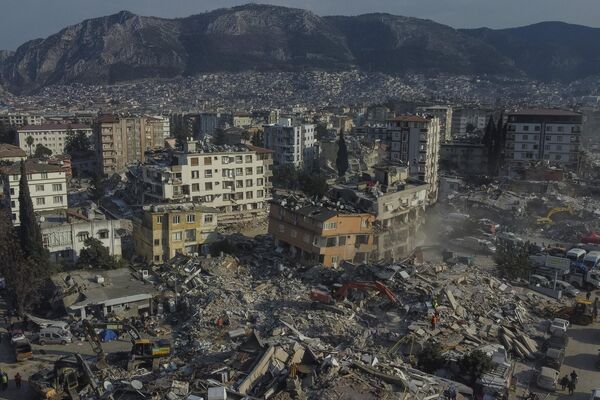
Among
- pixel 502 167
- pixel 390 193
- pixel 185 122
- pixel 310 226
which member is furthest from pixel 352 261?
pixel 185 122

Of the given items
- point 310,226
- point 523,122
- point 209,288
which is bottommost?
point 209,288

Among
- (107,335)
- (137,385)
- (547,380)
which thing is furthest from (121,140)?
(547,380)

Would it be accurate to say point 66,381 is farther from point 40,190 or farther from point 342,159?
point 342,159

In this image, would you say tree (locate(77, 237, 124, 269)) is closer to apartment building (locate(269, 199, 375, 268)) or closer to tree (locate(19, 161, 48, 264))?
tree (locate(19, 161, 48, 264))

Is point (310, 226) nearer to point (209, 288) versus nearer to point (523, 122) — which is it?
point (209, 288)

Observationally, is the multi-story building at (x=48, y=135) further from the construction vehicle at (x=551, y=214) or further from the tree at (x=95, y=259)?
the construction vehicle at (x=551, y=214)

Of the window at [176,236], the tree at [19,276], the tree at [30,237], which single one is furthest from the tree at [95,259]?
the window at [176,236]
